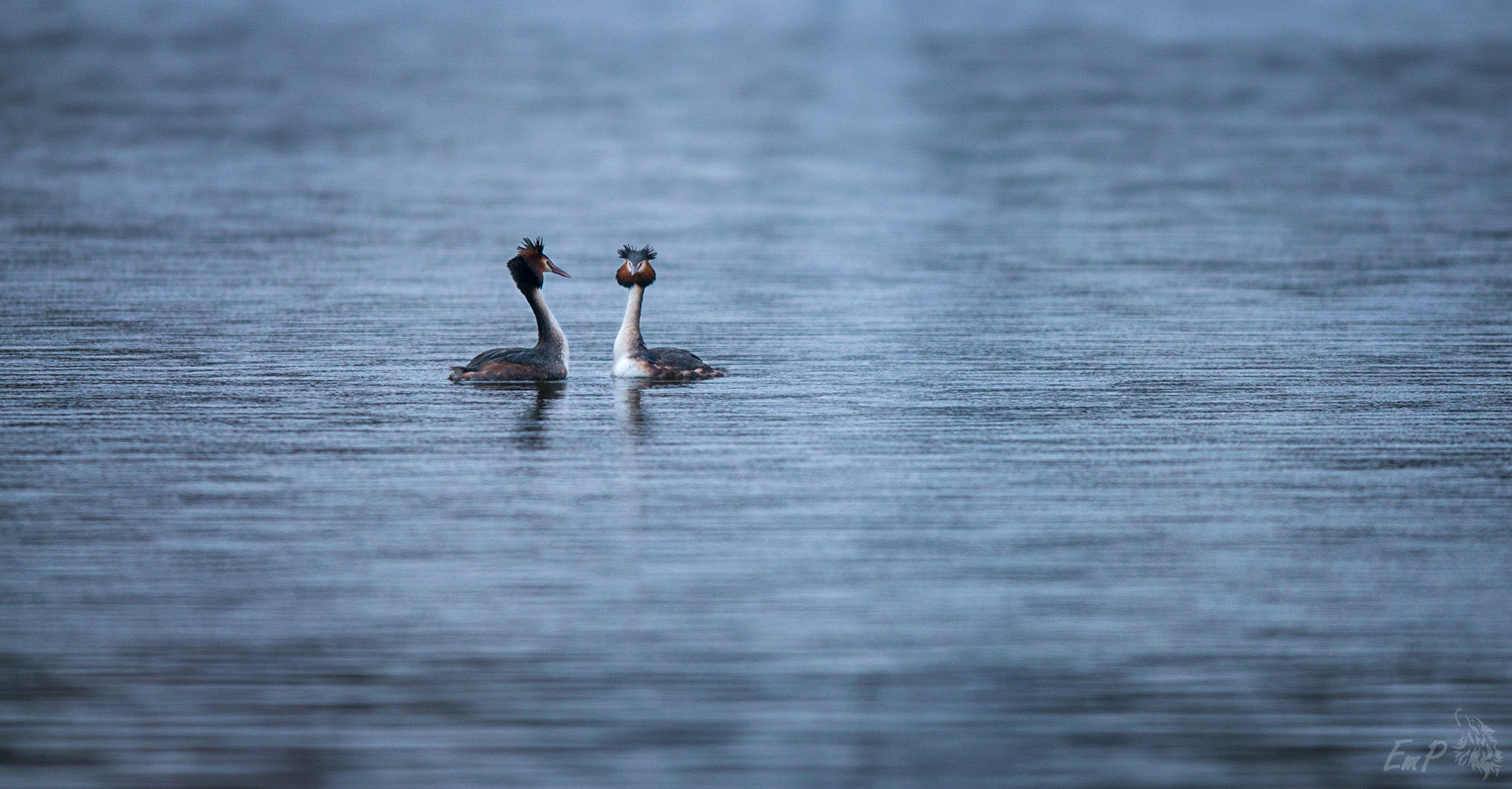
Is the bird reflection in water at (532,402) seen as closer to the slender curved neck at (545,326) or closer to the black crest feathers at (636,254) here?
the slender curved neck at (545,326)

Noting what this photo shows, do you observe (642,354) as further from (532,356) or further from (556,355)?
(532,356)

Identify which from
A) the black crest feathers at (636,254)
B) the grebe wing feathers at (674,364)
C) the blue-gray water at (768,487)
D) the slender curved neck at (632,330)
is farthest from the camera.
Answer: the black crest feathers at (636,254)

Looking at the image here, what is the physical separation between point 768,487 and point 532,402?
355cm

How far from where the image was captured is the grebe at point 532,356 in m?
15.0

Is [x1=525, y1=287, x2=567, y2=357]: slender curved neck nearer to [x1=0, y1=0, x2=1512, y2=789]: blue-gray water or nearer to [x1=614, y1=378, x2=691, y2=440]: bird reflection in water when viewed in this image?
[x1=0, y1=0, x2=1512, y2=789]: blue-gray water

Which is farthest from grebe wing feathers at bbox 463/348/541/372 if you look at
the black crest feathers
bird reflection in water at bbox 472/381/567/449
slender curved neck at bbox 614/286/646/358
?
the black crest feathers

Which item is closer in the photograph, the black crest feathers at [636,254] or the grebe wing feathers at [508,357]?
the grebe wing feathers at [508,357]

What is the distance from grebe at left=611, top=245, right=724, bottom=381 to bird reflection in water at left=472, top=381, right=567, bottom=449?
1.59 ft

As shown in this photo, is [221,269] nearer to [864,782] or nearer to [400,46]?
[864,782]

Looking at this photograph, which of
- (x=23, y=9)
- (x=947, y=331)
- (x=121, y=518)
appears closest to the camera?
(x=121, y=518)

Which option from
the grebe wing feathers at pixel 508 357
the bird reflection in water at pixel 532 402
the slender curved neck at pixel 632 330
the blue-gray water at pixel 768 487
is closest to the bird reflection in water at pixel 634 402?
the blue-gray water at pixel 768 487

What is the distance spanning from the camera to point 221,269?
2208 cm

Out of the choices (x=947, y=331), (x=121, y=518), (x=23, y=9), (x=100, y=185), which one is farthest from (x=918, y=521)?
(x=23, y=9)

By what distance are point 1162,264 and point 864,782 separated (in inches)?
621
